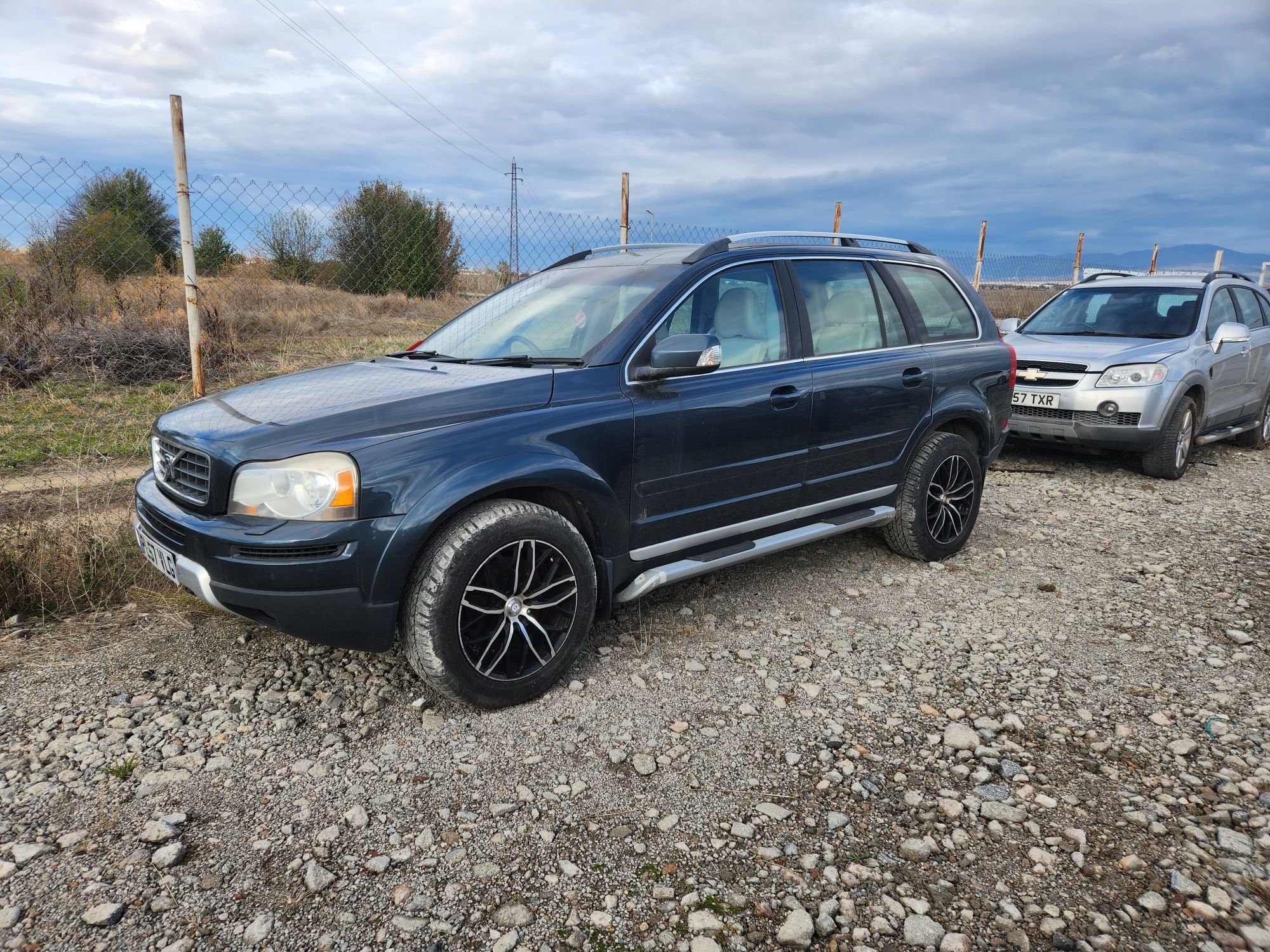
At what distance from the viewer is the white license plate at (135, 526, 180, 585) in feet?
10.0

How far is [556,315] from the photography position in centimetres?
391

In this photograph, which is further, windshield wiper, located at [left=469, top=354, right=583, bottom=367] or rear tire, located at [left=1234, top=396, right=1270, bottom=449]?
rear tire, located at [left=1234, top=396, right=1270, bottom=449]

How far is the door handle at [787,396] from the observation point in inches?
154

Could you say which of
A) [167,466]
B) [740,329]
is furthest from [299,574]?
[740,329]

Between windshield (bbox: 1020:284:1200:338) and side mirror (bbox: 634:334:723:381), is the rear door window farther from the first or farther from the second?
windshield (bbox: 1020:284:1200:338)

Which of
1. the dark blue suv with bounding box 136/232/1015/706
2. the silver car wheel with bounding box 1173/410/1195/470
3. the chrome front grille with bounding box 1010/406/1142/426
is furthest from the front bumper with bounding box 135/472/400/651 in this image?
the silver car wheel with bounding box 1173/410/1195/470

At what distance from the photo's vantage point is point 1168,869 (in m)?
2.40

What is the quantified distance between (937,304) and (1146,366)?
340cm

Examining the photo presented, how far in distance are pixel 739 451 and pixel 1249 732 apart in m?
2.29

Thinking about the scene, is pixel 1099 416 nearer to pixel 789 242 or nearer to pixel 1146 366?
pixel 1146 366

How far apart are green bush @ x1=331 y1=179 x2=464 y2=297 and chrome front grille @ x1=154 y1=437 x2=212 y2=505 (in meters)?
10.5

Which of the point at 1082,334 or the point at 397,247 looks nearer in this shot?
the point at 1082,334

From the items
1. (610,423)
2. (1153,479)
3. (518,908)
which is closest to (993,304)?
(1153,479)

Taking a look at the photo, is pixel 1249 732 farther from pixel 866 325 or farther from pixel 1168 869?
pixel 866 325
